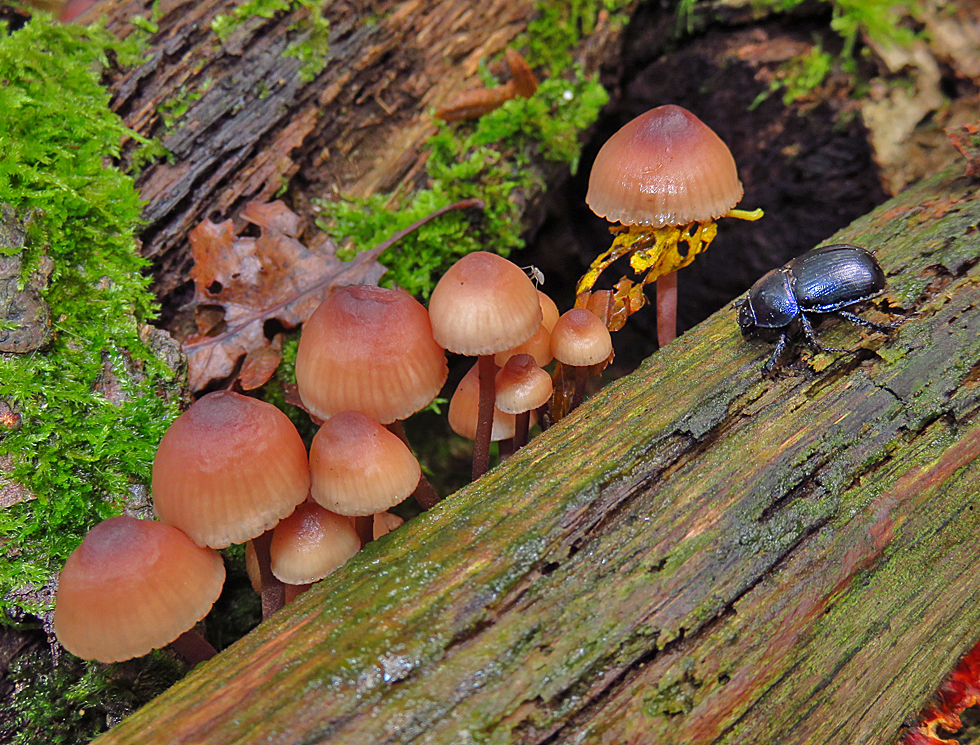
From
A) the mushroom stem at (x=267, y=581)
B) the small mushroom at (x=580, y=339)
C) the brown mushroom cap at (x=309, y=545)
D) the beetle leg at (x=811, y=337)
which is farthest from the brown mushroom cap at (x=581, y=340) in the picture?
the mushroom stem at (x=267, y=581)

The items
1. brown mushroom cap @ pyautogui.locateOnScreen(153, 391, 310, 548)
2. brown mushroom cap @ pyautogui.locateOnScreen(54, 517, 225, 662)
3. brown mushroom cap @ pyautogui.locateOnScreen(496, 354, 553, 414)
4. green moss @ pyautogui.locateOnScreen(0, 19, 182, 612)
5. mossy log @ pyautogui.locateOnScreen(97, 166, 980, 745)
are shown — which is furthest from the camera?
brown mushroom cap @ pyautogui.locateOnScreen(496, 354, 553, 414)

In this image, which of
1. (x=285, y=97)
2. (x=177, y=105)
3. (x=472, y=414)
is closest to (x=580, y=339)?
(x=472, y=414)

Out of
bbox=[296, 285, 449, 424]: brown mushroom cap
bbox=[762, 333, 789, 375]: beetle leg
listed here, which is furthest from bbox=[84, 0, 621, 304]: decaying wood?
bbox=[762, 333, 789, 375]: beetle leg

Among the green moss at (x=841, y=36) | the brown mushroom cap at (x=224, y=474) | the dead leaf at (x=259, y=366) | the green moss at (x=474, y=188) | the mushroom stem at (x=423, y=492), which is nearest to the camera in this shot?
the brown mushroom cap at (x=224, y=474)

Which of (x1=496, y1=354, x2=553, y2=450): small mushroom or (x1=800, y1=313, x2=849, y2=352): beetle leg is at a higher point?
(x1=496, y1=354, x2=553, y2=450): small mushroom

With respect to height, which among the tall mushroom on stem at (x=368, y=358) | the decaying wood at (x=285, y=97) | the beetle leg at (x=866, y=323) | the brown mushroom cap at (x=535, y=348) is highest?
the decaying wood at (x=285, y=97)

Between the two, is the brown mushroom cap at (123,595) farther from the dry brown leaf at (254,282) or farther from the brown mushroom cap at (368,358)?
the dry brown leaf at (254,282)

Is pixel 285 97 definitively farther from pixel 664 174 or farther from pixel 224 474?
pixel 224 474

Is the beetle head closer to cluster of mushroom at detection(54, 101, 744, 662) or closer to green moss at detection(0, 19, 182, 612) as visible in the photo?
cluster of mushroom at detection(54, 101, 744, 662)
